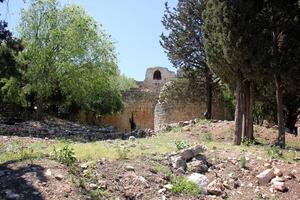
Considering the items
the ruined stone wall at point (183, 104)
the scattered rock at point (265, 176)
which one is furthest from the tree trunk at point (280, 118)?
the ruined stone wall at point (183, 104)

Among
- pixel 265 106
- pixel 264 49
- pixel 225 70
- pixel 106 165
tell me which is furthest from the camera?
pixel 265 106

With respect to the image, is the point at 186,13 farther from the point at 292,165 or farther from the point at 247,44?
the point at 292,165

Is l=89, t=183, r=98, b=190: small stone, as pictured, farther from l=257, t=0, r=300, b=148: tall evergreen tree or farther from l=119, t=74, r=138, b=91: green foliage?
l=119, t=74, r=138, b=91: green foliage

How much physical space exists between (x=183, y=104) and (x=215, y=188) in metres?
18.1

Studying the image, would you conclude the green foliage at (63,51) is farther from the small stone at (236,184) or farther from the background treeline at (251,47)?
the small stone at (236,184)

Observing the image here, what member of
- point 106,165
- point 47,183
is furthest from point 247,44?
point 47,183

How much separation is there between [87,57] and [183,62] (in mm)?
6158

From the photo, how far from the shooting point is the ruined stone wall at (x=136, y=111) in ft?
138

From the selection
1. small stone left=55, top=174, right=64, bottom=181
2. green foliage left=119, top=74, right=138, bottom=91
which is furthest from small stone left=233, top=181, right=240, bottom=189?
green foliage left=119, top=74, right=138, bottom=91

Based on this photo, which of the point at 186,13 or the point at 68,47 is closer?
the point at 186,13

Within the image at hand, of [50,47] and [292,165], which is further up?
[50,47]

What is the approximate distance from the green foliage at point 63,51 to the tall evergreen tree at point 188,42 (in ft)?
16.2

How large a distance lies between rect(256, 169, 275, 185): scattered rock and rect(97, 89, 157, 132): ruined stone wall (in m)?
32.1

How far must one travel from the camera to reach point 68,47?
86.8 ft
